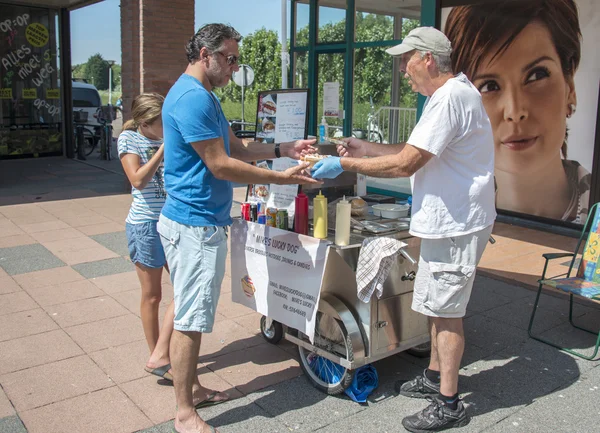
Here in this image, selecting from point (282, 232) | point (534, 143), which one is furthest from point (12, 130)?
point (282, 232)

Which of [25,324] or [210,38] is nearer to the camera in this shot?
[210,38]

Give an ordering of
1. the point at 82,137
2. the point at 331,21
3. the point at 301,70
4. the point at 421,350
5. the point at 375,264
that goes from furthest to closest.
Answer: the point at 82,137 < the point at 301,70 < the point at 331,21 < the point at 421,350 < the point at 375,264

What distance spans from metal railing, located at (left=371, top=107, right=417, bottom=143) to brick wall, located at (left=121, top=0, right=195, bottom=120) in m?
3.43

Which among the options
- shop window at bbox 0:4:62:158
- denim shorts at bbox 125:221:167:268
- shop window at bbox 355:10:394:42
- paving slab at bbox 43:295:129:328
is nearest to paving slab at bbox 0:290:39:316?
paving slab at bbox 43:295:129:328

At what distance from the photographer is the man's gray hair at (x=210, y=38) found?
2.95 metres

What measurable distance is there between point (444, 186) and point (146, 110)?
181 centimetres

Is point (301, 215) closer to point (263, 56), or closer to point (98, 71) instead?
point (263, 56)

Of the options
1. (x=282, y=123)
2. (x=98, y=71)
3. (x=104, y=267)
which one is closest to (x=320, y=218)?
(x=282, y=123)

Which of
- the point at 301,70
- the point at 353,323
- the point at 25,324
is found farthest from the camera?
the point at 301,70

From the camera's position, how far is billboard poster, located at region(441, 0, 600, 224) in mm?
7223

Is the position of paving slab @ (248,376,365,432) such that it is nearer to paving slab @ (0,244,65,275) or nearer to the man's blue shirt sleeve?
the man's blue shirt sleeve

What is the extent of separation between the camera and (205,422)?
3146 mm

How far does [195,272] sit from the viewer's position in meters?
3.02

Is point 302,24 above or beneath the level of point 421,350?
above
